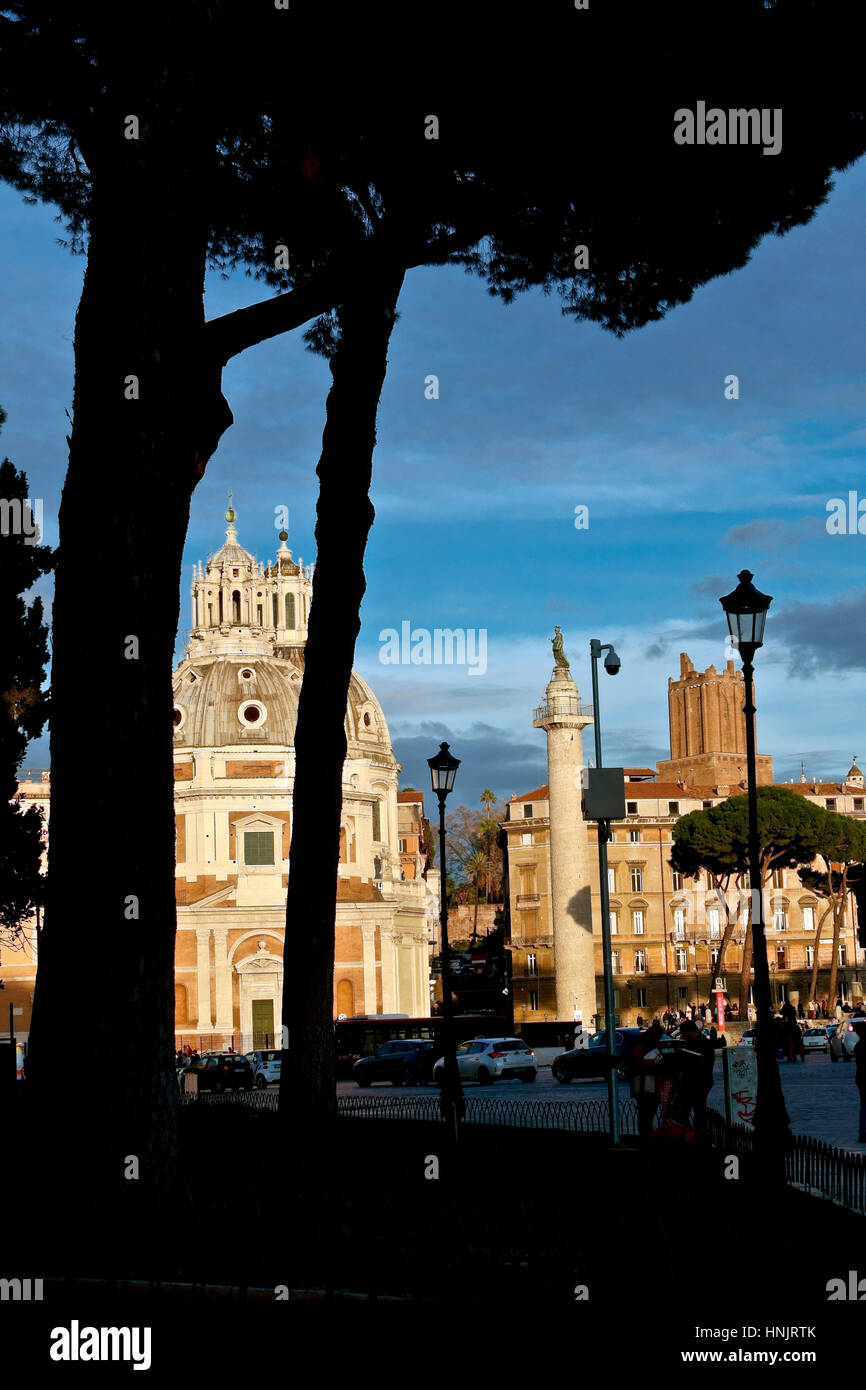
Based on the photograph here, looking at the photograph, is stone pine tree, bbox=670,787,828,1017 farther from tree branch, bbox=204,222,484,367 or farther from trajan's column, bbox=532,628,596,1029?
tree branch, bbox=204,222,484,367

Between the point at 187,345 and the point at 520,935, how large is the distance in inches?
3128

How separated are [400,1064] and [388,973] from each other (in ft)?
137

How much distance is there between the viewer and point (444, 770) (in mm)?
23141

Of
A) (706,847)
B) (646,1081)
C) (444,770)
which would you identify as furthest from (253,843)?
(646,1081)

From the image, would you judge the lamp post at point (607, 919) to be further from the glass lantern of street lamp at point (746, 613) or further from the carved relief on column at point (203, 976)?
the carved relief on column at point (203, 976)

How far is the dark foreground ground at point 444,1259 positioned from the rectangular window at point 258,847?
75.5 m

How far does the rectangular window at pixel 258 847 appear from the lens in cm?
8500

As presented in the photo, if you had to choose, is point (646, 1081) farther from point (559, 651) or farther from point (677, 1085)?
point (559, 651)

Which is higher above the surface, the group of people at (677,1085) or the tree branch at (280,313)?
Result: the tree branch at (280,313)

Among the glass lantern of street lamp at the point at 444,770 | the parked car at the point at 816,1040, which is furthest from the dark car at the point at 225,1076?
the glass lantern of street lamp at the point at 444,770

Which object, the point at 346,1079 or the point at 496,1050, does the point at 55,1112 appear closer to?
the point at 496,1050

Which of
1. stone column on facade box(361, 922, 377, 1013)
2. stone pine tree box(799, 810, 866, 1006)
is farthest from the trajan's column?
stone column on facade box(361, 922, 377, 1013)

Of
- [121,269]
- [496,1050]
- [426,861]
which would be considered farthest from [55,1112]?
[426,861]
